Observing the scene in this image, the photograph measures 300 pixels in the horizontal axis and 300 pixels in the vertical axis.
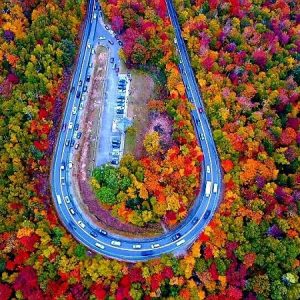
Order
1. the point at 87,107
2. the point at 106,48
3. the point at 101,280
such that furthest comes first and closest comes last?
the point at 106,48
the point at 87,107
the point at 101,280

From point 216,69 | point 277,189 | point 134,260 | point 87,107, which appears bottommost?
point 134,260

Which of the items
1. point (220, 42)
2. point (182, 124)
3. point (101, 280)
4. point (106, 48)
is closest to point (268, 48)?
point (220, 42)

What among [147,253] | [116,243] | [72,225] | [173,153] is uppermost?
[173,153]

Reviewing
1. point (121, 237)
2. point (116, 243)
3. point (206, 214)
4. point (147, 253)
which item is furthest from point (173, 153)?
point (116, 243)

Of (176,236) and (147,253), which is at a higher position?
(176,236)

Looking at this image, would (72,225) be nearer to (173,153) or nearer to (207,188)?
(173,153)

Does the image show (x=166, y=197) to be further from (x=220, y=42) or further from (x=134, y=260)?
(x=220, y=42)
